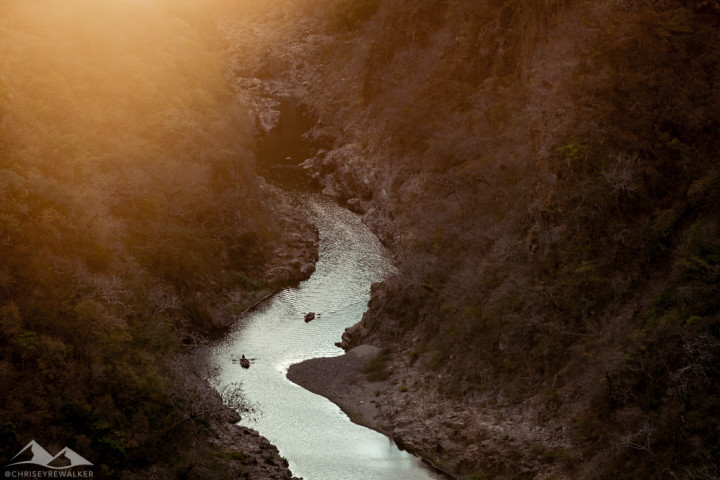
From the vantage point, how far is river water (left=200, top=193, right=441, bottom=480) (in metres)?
48.6

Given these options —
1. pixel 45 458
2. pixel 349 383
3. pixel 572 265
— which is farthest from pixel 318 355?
pixel 45 458

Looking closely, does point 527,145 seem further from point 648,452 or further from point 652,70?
point 648,452

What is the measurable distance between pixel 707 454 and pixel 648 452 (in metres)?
3.10

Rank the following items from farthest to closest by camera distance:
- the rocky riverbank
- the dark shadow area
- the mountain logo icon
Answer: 1. the dark shadow area
2. the rocky riverbank
3. the mountain logo icon

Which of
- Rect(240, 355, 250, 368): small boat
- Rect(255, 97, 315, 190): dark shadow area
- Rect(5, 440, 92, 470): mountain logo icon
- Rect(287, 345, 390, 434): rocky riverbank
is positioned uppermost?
Rect(255, 97, 315, 190): dark shadow area

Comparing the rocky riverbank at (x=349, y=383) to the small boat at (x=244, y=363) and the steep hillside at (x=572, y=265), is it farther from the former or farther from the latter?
the small boat at (x=244, y=363)

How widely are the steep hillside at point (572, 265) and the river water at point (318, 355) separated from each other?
2662 millimetres

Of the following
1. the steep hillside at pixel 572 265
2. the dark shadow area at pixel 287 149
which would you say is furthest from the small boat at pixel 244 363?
the dark shadow area at pixel 287 149

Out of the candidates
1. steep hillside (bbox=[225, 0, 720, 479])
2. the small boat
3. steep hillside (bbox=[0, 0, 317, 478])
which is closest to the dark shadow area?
steep hillside (bbox=[0, 0, 317, 478])

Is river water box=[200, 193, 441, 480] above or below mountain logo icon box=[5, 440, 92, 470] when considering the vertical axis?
above

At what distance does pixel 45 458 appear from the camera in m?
37.4

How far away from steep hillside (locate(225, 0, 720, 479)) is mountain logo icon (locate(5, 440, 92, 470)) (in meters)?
20.9

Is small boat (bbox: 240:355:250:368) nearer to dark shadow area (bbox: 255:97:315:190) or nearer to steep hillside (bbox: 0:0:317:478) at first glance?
steep hillside (bbox: 0:0:317:478)

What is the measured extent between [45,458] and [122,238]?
30.9 metres
